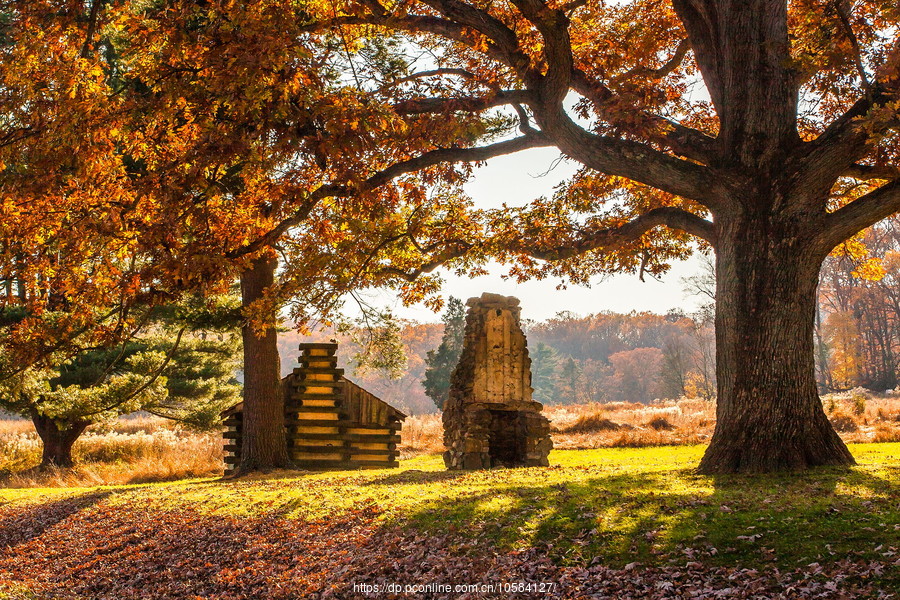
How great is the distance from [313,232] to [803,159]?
871 centimetres

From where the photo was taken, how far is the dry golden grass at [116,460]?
2019 cm

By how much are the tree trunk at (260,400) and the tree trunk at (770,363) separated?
414 inches

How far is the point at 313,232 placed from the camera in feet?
48.2

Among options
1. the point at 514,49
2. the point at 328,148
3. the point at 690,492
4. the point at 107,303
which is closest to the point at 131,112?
the point at 328,148

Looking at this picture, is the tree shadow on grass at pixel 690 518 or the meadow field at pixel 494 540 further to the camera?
the tree shadow on grass at pixel 690 518

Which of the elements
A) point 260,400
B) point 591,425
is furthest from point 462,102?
point 591,425

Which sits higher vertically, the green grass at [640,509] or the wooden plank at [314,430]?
the wooden plank at [314,430]

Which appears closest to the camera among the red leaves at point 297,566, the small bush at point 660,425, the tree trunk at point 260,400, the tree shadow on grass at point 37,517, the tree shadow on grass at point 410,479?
the red leaves at point 297,566

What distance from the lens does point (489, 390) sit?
16.8 meters

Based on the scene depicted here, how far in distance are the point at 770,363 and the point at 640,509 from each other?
3558mm

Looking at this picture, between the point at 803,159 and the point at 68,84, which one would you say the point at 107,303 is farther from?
the point at 803,159

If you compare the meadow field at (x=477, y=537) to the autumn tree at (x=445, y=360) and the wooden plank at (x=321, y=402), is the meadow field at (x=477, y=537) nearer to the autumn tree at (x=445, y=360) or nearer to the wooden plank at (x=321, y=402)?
the wooden plank at (x=321, y=402)

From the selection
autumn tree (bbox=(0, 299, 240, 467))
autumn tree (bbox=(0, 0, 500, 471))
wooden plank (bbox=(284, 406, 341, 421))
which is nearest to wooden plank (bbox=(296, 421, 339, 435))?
wooden plank (bbox=(284, 406, 341, 421))

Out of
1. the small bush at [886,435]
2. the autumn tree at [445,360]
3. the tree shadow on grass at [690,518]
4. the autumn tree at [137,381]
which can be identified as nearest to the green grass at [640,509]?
the tree shadow on grass at [690,518]
